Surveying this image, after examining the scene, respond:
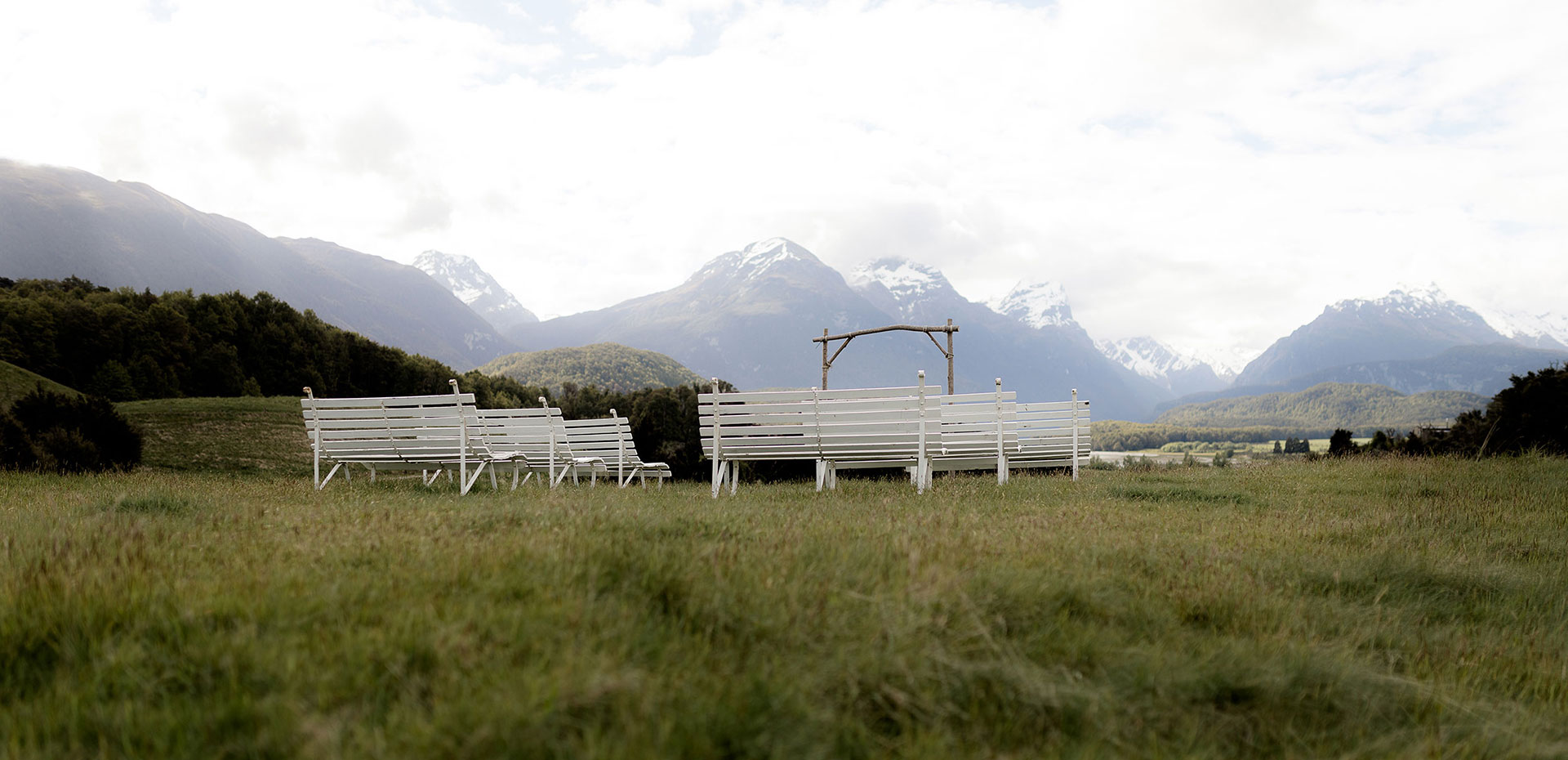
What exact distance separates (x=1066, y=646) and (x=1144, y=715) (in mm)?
389

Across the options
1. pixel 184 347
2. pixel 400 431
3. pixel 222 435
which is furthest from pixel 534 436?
pixel 184 347

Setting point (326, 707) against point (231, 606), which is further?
point (231, 606)

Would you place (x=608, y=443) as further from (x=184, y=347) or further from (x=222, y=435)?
(x=184, y=347)

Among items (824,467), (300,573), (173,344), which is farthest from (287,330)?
(300,573)

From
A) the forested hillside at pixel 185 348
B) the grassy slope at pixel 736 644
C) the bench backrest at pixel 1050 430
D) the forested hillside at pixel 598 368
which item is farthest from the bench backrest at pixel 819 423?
the forested hillside at pixel 598 368

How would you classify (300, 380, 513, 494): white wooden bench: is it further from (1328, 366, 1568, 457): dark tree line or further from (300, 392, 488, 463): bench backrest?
(1328, 366, 1568, 457): dark tree line

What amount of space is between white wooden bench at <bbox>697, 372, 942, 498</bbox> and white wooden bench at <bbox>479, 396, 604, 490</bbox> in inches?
147

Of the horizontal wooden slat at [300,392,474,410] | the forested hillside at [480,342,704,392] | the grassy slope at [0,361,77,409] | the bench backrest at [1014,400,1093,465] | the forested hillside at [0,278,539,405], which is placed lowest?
the bench backrest at [1014,400,1093,465]

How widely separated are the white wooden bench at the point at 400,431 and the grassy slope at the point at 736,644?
4.31 metres

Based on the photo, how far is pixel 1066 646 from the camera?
9.16 ft

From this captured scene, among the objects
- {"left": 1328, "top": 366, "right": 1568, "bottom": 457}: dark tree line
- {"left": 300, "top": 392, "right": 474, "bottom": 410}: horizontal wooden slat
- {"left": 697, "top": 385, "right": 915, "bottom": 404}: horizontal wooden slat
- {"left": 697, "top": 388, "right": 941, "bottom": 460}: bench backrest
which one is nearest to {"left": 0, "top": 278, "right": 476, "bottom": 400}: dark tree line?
{"left": 300, "top": 392, "right": 474, "bottom": 410}: horizontal wooden slat

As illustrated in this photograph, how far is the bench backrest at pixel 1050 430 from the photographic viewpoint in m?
11.5

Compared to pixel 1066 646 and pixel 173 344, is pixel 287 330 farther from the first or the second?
pixel 1066 646

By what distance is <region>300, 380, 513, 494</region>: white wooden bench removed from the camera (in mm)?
8875
